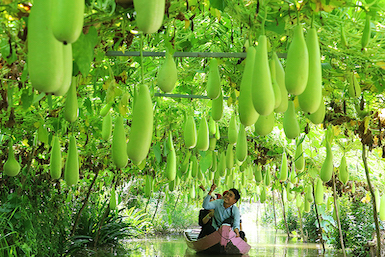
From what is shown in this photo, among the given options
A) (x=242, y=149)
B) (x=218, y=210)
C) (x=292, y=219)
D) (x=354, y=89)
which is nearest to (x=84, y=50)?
(x=242, y=149)

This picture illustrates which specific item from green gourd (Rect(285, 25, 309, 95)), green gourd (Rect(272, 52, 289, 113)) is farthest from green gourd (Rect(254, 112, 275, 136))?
green gourd (Rect(285, 25, 309, 95))

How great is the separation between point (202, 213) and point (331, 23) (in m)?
8.07

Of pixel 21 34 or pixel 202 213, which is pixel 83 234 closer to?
pixel 202 213

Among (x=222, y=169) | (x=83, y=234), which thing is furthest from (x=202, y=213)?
(x=222, y=169)

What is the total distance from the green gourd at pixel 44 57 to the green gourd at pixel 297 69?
0.61 m

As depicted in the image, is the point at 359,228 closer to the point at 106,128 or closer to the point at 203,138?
the point at 203,138

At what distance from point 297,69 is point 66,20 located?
2.09ft

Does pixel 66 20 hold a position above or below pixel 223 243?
above

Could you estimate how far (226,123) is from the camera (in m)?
5.67

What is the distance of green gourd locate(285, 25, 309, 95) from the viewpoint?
1.11 metres

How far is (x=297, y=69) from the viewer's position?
1.11 meters

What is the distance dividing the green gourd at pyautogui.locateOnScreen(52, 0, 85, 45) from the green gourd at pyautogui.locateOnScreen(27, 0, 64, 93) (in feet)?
0.13

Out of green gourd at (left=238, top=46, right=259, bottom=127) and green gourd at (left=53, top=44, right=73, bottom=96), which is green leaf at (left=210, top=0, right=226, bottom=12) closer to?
green gourd at (left=238, top=46, right=259, bottom=127)

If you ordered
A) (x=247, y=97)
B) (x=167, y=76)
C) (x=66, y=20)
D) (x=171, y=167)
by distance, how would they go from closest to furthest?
(x=66, y=20) → (x=247, y=97) → (x=167, y=76) → (x=171, y=167)
